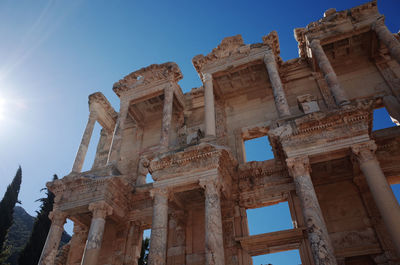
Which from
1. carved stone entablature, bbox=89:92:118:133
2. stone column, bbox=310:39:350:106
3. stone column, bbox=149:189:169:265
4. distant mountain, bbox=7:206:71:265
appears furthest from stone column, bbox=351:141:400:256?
distant mountain, bbox=7:206:71:265

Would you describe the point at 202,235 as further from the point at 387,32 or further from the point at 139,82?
the point at 387,32

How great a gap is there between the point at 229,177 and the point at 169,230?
3683 millimetres

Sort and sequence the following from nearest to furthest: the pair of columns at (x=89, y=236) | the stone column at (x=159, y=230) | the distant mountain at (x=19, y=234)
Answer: the stone column at (x=159, y=230)
the pair of columns at (x=89, y=236)
the distant mountain at (x=19, y=234)

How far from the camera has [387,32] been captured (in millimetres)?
Answer: 13055

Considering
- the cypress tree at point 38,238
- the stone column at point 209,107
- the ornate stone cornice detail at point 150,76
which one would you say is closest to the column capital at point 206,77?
the stone column at point 209,107

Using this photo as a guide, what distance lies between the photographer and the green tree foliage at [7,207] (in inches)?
919

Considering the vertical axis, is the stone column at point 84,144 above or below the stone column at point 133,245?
above

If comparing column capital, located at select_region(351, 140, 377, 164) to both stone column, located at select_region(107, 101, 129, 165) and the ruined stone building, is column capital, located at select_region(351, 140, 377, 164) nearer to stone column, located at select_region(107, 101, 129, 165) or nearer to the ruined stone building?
the ruined stone building

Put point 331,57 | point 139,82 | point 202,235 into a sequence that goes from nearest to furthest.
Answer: point 202,235 → point 331,57 → point 139,82

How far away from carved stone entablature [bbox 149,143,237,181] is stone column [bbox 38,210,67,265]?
14.8 ft

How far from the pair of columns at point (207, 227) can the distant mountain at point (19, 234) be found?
34.7 m

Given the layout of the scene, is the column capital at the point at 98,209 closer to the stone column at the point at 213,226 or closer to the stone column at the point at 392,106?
the stone column at the point at 213,226

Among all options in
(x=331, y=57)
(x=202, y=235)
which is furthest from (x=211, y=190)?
(x=331, y=57)

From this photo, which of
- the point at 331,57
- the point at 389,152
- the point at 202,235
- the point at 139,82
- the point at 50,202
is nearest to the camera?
the point at 389,152
